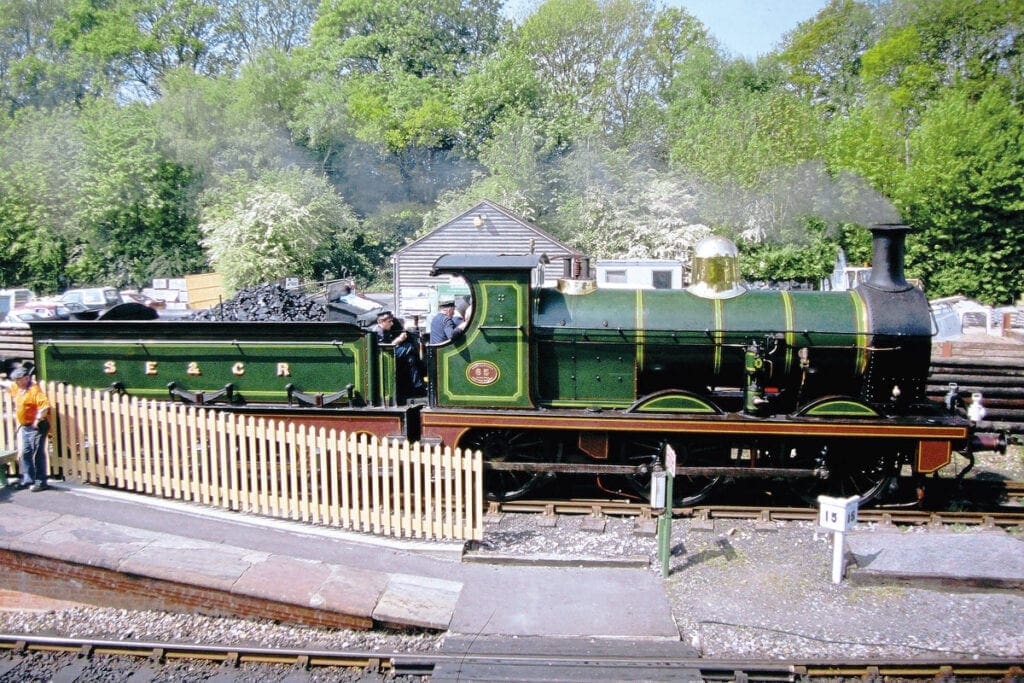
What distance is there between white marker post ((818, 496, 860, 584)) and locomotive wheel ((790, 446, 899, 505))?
1.75 metres

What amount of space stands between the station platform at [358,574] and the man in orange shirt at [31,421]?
529 mm

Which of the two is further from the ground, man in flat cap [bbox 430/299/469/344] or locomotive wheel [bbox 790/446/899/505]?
man in flat cap [bbox 430/299/469/344]

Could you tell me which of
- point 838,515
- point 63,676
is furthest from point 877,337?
point 63,676

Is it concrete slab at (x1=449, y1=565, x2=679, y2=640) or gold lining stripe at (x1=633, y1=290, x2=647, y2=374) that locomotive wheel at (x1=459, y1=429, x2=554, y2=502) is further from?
concrete slab at (x1=449, y1=565, x2=679, y2=640)

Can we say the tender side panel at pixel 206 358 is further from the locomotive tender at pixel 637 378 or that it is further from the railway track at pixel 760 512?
the railway track at pixel 760 512

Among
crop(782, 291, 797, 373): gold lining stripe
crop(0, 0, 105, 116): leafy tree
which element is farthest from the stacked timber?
crop(0, 0, 105, 116): leafy tree

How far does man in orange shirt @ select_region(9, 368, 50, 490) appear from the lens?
28.3 ft

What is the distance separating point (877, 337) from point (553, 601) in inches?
179

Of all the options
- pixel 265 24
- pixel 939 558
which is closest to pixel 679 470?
pixel 939 558

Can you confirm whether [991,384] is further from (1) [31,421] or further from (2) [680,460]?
→ (1) [31,421]

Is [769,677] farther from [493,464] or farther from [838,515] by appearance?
[493,464]

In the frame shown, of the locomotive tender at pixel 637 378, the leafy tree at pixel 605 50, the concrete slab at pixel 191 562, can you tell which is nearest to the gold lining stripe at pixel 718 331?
the locomotive tender at pixel 637 378

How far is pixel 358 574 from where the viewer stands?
23.9ft

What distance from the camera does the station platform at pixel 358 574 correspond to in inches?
263
